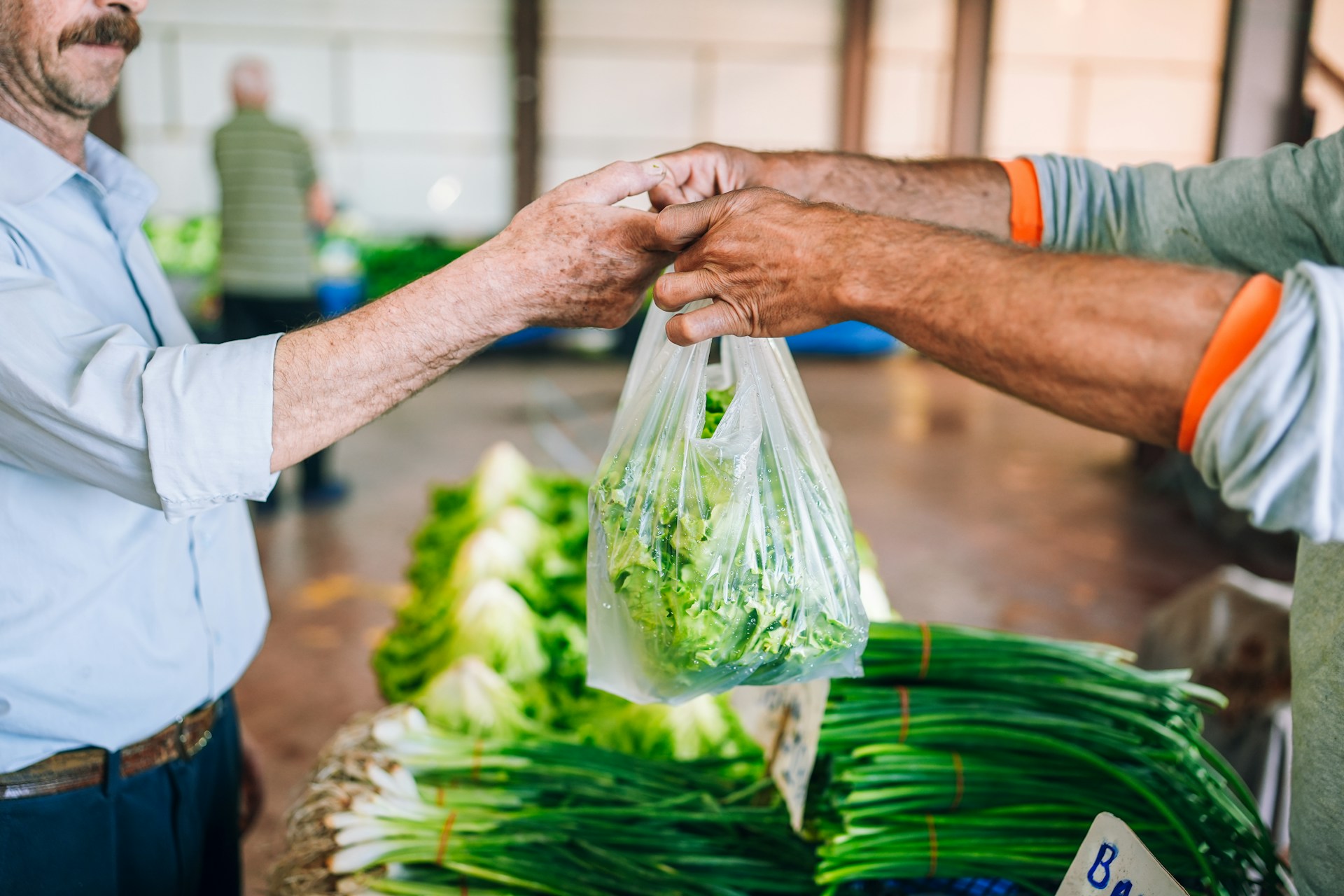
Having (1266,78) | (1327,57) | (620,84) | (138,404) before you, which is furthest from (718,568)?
(620,84)

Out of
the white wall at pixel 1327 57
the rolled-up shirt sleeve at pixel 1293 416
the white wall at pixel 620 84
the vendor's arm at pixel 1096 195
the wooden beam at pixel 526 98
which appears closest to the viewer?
the rolled-up shirt sleeve at pixel 1293 416

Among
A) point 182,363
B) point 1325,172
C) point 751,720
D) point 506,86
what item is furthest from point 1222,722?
point 506,86

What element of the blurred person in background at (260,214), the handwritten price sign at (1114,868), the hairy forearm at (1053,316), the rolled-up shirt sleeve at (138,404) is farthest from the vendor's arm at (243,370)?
the blurred person in background at (260,214)

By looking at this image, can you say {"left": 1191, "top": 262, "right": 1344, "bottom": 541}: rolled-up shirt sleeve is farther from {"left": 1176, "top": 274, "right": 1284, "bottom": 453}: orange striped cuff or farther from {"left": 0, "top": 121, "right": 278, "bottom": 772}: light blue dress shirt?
{"left": 0, "top": 121, "right": 278, "bottom": 772}: light blue dress shirt

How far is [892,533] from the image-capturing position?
5.30 metres

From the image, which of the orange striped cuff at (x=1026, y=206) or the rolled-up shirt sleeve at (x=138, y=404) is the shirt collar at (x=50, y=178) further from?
the orange striped cuff at (x=1026, y=206)

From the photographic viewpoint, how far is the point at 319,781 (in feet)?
5.07

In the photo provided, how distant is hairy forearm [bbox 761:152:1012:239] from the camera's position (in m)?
1.50

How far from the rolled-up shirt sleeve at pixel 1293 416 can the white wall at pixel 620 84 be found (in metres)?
10.8

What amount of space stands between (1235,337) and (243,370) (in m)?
0.93

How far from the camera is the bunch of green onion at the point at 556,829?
141 cm

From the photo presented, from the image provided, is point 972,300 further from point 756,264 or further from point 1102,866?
point 1102,866

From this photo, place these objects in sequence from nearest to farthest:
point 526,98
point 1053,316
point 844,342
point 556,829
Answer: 1. point 1053,316
2. point 556,829
3. point 844,342
4. point 526,98

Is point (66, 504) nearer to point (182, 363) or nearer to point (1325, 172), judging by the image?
point (182, 363)
